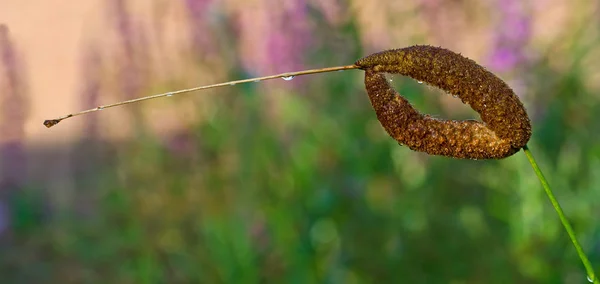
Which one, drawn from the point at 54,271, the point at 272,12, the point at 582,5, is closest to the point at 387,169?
the point at 272,12

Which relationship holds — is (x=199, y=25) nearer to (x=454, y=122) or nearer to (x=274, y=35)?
(x=274, y=35)

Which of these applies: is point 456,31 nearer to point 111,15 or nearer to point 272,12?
point 272,12

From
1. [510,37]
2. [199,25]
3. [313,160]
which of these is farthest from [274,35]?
[510,37]

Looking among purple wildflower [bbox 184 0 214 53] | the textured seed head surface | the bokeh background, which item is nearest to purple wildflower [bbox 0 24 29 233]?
the bokeh background

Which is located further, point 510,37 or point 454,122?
point 510,37

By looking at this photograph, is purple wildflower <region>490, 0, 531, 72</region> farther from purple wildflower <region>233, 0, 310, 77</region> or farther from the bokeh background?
purple wildflower <region>233, 0, 310, 77</region>

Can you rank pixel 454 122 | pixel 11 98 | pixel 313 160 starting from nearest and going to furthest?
pixel 454 122 < pixel 11 98 < pixel 313 160
